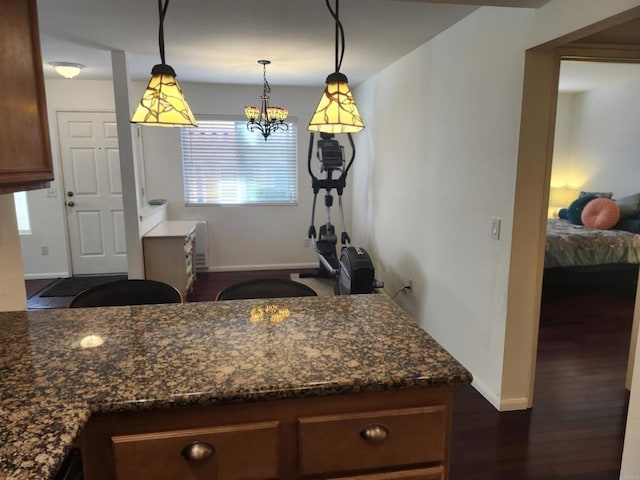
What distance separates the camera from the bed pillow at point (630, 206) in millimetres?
4991

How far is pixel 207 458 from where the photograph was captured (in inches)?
41.3

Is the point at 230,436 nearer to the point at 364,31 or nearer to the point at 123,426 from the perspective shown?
the point at 123,426

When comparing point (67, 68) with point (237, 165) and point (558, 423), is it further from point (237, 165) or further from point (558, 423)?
point (558, 423)

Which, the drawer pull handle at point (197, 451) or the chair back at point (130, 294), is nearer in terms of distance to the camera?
the drawer pull handle at point (197, 451)

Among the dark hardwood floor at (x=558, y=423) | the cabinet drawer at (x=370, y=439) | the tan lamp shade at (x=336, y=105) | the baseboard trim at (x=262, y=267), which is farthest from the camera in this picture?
the baseboard trim at (x=262, y=267)

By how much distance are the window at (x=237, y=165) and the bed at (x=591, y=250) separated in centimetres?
315

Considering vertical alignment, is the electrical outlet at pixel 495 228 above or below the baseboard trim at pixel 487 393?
above

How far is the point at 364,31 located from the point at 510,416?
2.70 metres

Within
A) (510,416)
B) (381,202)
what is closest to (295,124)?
(381,202)

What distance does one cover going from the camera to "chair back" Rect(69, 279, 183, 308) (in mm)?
1852

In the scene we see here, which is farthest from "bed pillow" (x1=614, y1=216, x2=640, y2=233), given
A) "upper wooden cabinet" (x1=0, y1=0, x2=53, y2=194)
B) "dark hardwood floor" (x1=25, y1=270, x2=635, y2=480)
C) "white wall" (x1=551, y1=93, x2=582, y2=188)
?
"upper wooden cabinet" (x1=0, y1=0, x2=53, y2=194)

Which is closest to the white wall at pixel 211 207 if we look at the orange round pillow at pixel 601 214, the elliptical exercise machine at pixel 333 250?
the elliptical exercise machine at pixel 333 250

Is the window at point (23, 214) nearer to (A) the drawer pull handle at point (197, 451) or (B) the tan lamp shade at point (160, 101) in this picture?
(B) the tan lamp shade at point (160, 101)

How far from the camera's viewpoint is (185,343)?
1.32 metres
